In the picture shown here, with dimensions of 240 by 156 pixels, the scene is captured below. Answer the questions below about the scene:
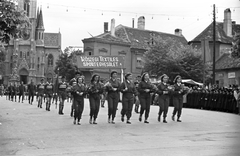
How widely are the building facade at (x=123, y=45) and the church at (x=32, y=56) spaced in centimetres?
4463

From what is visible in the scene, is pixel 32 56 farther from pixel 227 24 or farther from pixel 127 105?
pixel 127 105

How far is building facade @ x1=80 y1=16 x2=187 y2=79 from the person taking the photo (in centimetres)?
5594

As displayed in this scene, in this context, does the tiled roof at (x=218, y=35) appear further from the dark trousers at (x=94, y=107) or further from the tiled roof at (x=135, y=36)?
the dark trousers at (x=94, y=107)

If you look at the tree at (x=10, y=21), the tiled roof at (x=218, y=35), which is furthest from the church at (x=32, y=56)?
the tree at (x=10, y=21)

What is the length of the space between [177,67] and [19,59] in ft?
232

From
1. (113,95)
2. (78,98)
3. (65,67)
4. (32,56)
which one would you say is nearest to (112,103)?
(113,95)

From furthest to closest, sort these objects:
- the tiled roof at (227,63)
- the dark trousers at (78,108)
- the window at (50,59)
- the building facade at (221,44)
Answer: the window at (50,59) → the building facade at (221,44) → the tiled roof at (227,63) → the dark trousers at (78,108)

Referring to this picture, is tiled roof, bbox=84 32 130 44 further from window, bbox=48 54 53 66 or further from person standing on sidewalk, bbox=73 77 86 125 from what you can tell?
window, bbox=48 54 53 66

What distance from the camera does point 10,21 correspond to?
15211 millimetres

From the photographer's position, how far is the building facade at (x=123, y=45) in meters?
55.9

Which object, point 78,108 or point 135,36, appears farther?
point 135,36

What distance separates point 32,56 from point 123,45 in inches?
2142

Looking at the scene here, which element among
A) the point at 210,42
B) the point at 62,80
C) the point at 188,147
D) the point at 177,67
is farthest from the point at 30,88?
the point at 210,42

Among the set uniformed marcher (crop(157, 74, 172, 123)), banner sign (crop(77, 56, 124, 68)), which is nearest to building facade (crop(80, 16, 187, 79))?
banner sign (crop(77, 56, 124, 68))
